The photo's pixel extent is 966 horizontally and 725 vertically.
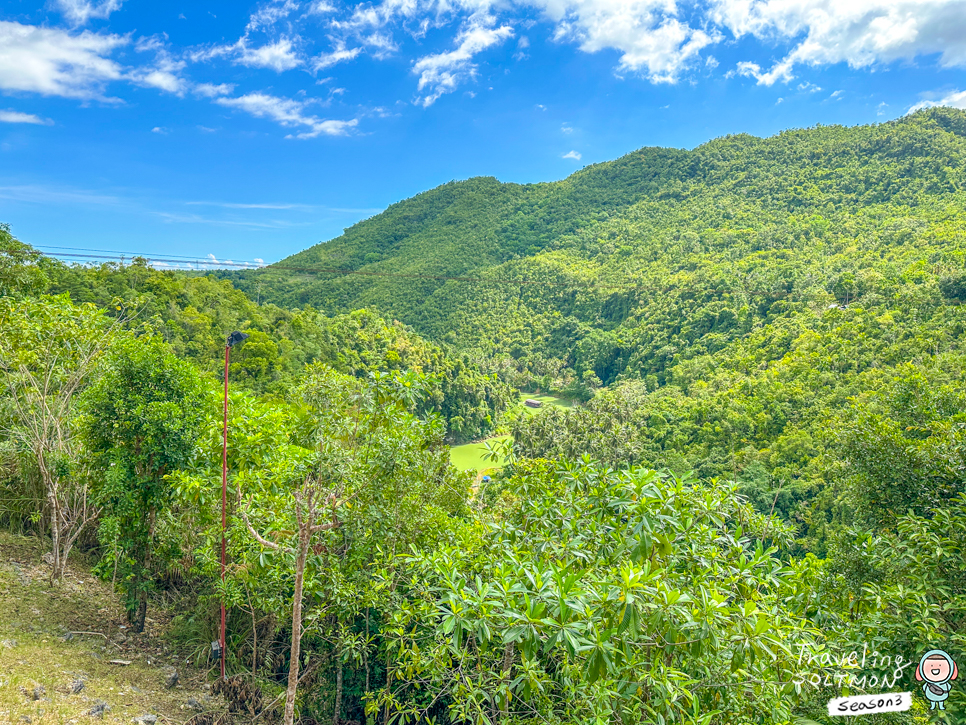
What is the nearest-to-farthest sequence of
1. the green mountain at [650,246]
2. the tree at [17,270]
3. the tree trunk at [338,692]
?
the tree trunk at [338,692] → the tree at [17,270] → the green mountain at [650,246]

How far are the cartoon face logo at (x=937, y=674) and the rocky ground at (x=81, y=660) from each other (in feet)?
26.3

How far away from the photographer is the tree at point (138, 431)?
305 inches

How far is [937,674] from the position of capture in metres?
4.14

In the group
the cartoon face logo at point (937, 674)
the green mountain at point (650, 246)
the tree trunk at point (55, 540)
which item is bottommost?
the tree trunk at point (55, 540)

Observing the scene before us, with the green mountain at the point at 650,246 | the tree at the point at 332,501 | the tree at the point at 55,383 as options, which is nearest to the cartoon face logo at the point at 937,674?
the tree at the point at 332,501

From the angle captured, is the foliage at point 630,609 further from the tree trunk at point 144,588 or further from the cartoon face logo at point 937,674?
the tree trunk at point 144,588

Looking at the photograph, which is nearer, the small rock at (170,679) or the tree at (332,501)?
the tree at (332,501)

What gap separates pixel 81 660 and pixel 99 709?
1659 mm

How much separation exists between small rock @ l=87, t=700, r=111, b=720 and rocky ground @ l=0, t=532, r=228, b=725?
0.01m

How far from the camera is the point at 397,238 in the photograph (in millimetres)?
107938

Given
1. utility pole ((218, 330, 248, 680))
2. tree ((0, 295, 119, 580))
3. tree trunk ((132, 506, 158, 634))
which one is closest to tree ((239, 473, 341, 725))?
utility pole ((218, 330, 248, 680))

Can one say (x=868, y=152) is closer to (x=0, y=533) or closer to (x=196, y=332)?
(x=196, y=332)

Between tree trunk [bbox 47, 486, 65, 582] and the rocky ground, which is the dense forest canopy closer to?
tree trunk [bbox 47, 486, 65, 582]

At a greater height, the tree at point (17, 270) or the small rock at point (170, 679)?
the tree at point (17, 270)
